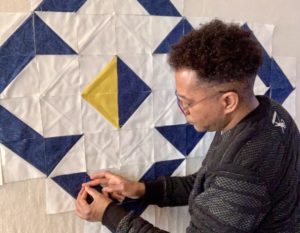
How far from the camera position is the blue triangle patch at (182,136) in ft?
3.12

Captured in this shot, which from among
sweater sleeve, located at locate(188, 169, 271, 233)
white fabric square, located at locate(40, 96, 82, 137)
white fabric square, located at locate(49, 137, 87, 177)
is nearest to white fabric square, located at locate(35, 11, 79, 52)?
white fabric square, located at locate(40, 96, 82, 137)

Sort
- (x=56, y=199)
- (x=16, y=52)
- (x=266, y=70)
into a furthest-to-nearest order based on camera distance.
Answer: (x=266, y=70)
(x=56, y=199)
(x=16, y=52)

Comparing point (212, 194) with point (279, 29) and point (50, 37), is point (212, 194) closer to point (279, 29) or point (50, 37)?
point (50, 37)

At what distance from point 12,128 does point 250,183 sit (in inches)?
20.4

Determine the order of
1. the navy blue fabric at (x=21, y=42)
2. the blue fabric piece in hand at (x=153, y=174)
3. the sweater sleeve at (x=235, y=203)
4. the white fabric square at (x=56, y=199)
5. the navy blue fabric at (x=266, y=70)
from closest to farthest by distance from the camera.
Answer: the sweater sleeve at (x=235, y=203), the navy blue fabric at (x=21, y=42), the white fabric square at (x=56, y=199), the blue fabric piece in hand at (x=153, y=174), the navy blue fabric at (x=266, y=70)

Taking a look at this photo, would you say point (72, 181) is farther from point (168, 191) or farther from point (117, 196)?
point (168, 191)

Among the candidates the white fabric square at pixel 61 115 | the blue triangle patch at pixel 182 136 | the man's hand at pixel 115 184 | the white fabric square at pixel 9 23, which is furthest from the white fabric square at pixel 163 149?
the white fabric square at pixel 9 23

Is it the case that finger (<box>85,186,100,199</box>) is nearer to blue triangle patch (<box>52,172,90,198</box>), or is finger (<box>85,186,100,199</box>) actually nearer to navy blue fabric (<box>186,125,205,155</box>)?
blue triangle patch (<box>52,172,90,198</box>)

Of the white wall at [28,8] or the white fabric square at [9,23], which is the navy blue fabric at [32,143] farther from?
the white fabric square at [9,23]

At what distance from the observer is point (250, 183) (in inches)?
Answer: 25.1

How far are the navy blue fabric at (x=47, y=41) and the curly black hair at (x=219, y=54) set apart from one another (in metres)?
0.26

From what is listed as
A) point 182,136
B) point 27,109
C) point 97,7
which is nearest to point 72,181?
point 27,109

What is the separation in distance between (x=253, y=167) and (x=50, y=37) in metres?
0.51

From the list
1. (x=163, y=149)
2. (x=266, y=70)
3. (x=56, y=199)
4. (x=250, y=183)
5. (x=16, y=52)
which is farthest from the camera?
(x=266, y=70)
